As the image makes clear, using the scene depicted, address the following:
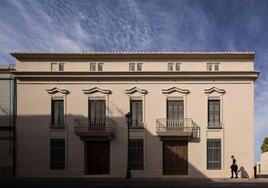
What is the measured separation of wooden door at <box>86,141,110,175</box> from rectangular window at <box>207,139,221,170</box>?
23.4 ft

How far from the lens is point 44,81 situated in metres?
24.7

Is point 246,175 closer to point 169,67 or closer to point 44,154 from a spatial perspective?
point 169,67

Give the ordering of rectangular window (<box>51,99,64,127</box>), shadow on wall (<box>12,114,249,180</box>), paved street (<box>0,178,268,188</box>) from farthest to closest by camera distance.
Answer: rectangular window (<box>51,99,64,127</box>) → shadow on wall (<box>12,114,249,180</box>) → paved street (<box>0,178,268,188</box>)

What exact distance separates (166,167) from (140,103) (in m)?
4.89

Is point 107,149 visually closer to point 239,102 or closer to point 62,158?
point 62,158

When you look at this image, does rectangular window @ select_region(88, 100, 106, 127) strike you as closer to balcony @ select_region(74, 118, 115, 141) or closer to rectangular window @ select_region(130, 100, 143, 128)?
balcony @ select_region(74, 118, 115, 141)

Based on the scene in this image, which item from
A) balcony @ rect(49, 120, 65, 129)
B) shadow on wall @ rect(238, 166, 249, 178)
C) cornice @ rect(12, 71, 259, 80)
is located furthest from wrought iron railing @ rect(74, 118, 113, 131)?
shadow on wall @ rect(238, 166, 249, 178)

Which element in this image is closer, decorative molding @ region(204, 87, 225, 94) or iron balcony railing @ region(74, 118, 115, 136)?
iron balcony railing @ region(74, 118, 115, 136)

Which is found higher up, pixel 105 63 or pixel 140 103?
pixel 105 63

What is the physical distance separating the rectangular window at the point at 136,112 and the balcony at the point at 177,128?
1368 millimetres

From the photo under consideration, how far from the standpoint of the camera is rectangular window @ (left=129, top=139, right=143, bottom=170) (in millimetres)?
23953

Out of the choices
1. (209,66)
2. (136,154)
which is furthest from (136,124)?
(209,66)

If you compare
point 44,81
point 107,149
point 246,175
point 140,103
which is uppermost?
point 44,81

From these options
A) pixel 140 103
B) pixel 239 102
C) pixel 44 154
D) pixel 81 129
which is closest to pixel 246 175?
pixel 239 102
